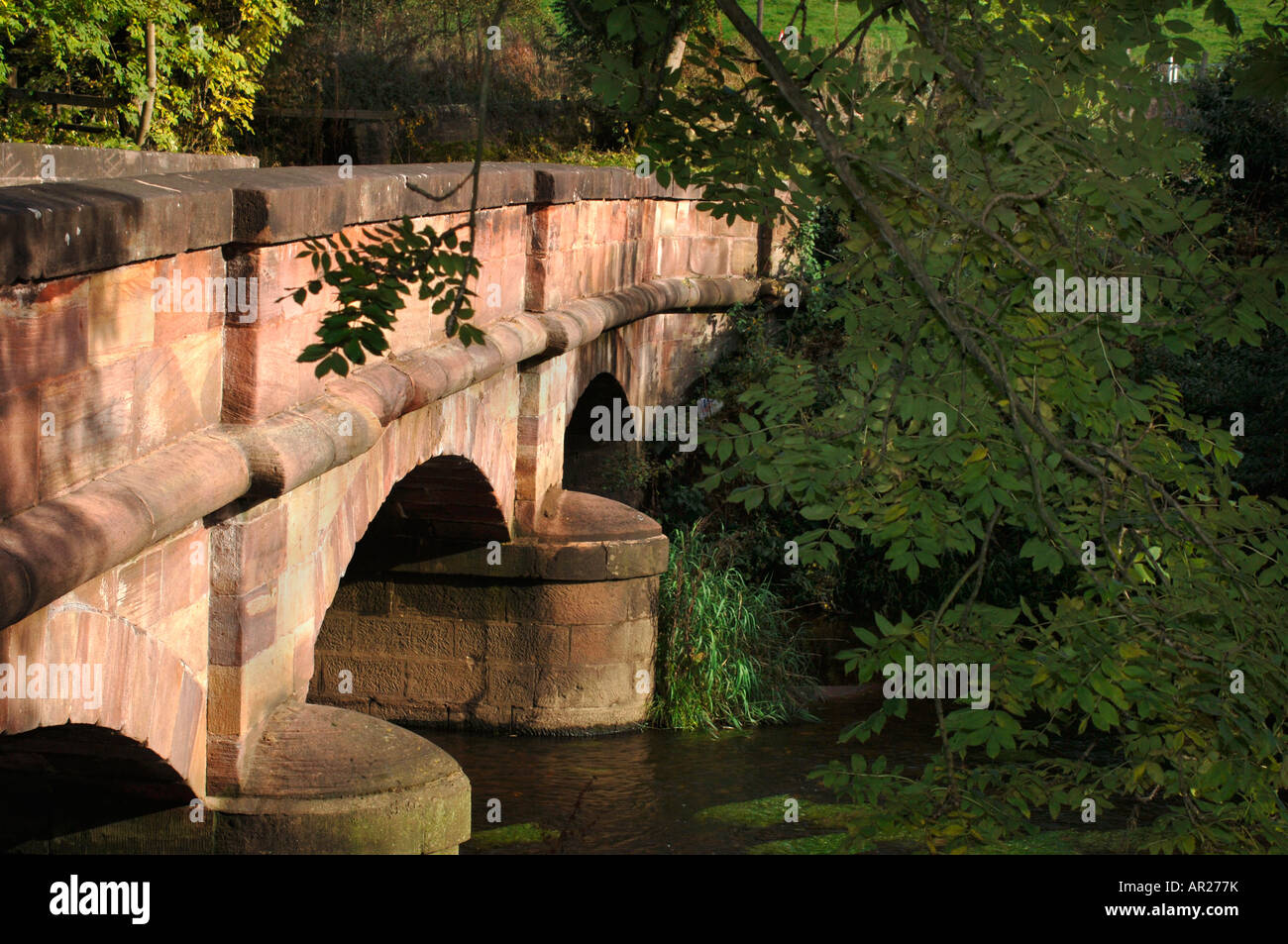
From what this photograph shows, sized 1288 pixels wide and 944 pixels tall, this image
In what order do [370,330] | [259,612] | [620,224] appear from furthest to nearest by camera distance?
[620,224]
[259,612]
[370,330]

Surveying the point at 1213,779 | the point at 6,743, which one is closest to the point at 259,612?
the point at 6,743

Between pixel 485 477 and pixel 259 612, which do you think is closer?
pixel 259 612

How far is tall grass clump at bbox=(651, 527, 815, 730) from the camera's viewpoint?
29.9 feet

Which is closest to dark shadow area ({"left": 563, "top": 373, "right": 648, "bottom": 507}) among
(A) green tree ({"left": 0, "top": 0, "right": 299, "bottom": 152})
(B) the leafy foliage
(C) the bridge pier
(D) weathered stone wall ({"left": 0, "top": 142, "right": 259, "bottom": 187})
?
(C) the bridge pier

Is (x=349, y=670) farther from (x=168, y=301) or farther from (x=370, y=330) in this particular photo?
(x=370, y=330)

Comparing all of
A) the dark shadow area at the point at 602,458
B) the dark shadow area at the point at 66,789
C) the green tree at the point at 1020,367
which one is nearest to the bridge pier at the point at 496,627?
the dark shadow area at the point at 602,458

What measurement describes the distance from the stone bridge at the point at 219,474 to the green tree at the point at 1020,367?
0.40 m

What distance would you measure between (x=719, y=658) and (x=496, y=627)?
1491 millimetres

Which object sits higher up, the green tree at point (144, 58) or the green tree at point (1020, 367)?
the green tree at point (144, 58)

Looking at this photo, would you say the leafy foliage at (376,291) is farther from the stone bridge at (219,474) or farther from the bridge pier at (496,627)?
the bridge pier at (496,627)

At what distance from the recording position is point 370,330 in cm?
249

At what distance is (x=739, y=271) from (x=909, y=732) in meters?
5.86

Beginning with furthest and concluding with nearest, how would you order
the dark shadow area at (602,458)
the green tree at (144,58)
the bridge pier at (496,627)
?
the green tree at (144,58) < the dark shadow area at (602,458) < the bridge pier at (496,627)

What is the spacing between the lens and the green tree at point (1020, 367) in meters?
2.87
